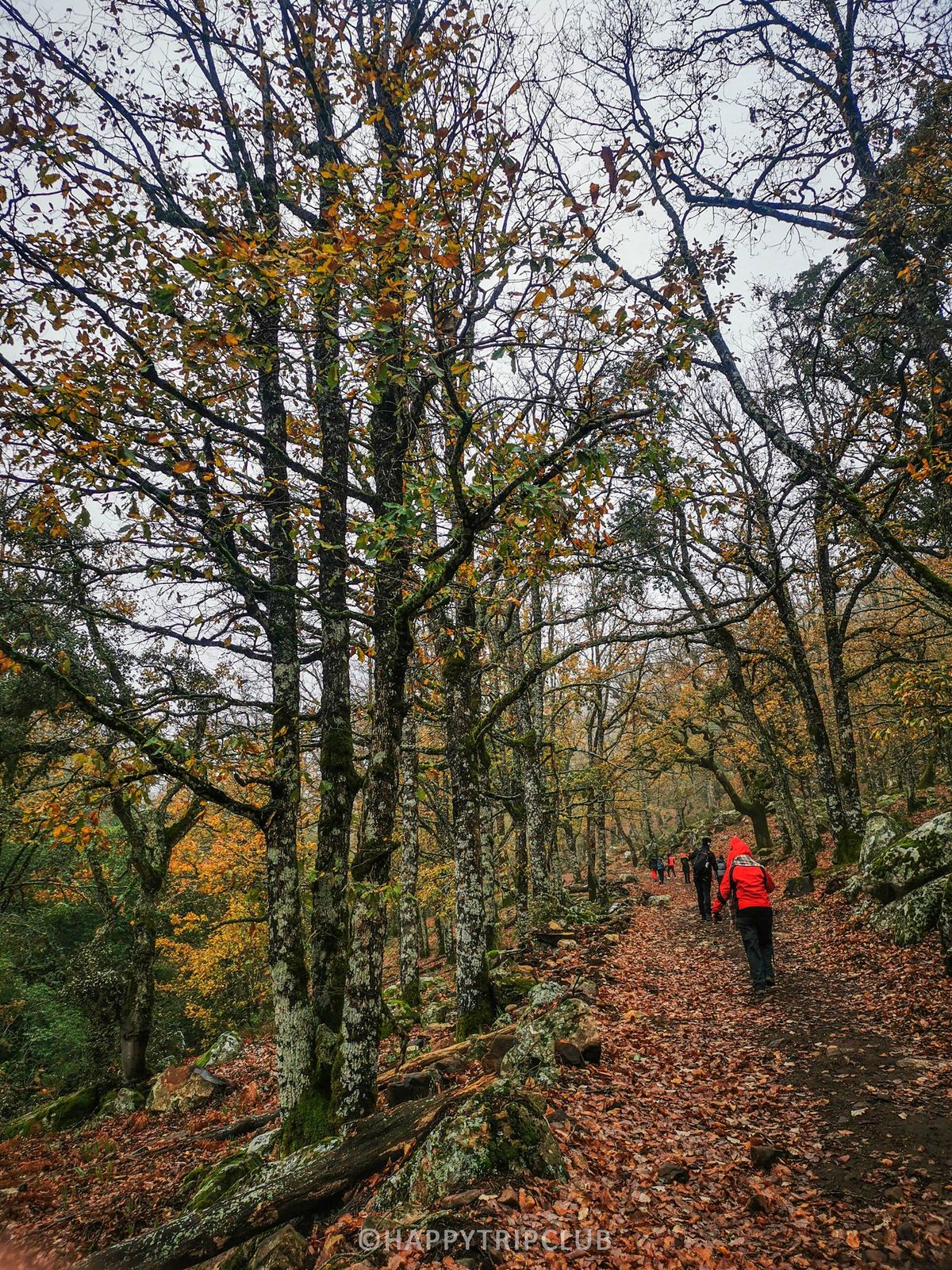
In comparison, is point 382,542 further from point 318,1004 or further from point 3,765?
point 3,765

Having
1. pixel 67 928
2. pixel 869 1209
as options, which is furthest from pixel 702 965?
pixel 67 928

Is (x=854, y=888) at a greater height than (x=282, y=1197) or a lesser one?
greater

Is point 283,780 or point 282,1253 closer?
point 282,1253

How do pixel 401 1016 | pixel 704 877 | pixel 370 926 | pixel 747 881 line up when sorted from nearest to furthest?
pixel 370 926 → pixel 747 881 → pixel 401 1016 → pixel 704 877

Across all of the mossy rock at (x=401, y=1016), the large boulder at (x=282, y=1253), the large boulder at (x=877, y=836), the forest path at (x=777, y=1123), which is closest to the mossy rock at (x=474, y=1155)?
the forest path at (x=777, y=1123)

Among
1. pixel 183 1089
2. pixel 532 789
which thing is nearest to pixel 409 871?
pixel 532 789

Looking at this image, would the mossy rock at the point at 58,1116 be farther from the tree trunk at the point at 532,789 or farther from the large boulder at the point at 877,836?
the large boulder at the point at 877,836

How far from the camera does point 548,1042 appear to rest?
6.53m

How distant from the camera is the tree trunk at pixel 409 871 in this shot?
1268cm

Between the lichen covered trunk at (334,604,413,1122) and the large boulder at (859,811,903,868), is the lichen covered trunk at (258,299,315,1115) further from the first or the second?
the large boulder at (859,811,903,868)

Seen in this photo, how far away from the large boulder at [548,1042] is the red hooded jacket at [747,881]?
10.1ft

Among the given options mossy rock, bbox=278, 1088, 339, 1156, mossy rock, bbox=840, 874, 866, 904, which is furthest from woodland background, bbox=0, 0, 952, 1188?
mossy rock, bbox=840, 874, 866, 904

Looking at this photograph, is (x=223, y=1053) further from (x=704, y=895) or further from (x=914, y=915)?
(x=914, y=915)

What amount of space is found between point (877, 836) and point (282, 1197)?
1313 cm
